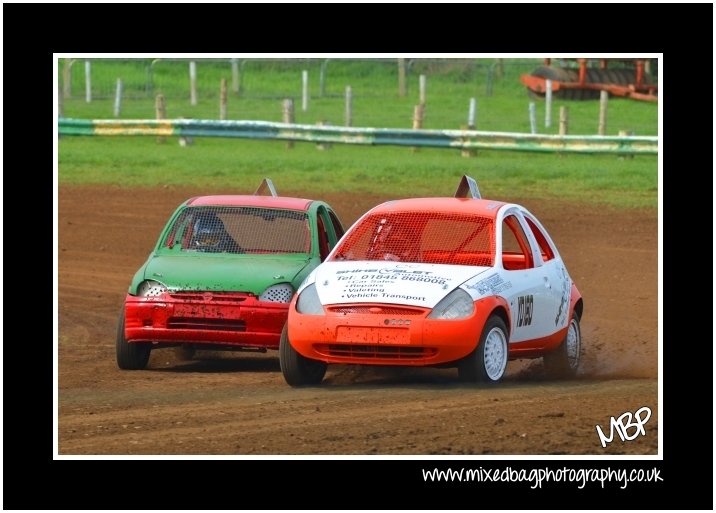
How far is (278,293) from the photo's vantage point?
12633 millimetres

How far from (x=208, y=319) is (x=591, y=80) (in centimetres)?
2996

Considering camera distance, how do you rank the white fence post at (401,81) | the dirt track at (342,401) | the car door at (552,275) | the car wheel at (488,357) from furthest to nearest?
1. the white fence post at (401,81)
2. the car door at (552,275)
3. the car wheel at (488,357)
4. the dirt track at (342,401)

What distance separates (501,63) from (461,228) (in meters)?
28.7

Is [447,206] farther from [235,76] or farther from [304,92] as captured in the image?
[235,76]

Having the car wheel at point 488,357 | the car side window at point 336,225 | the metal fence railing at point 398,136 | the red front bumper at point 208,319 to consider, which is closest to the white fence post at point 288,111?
the metal fence railing at point 398,136

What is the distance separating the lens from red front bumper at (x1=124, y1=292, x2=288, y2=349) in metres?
12.5

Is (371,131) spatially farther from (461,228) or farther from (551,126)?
(461,228)

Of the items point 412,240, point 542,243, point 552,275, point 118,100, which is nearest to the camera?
point 412,240

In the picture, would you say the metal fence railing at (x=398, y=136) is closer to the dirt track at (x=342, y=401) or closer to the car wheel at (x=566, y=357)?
the dirt track at (x=342, y=401)

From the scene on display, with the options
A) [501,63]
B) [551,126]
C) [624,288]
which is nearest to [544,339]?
[624,288]

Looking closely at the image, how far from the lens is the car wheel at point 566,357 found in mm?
12984

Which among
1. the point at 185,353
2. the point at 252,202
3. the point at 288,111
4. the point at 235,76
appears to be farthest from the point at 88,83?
the point at 252,202

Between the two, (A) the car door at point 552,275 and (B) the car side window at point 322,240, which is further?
(B) the car side window at point 322,240

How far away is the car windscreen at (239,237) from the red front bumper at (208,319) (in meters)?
1.17
